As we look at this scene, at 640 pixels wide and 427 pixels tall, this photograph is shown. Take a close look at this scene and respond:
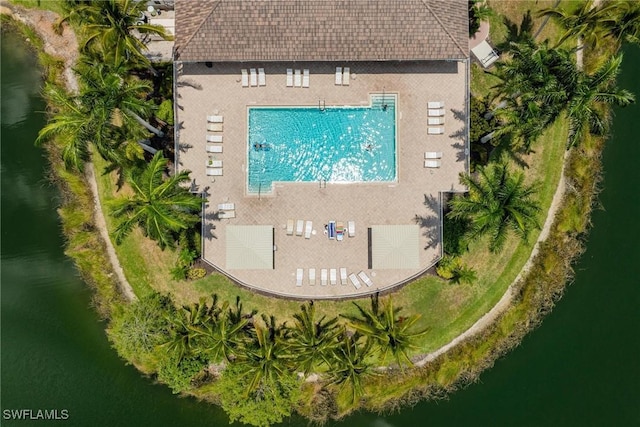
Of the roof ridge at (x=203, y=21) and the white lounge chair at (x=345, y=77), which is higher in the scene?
the roof ridge at (x=203, y=21)

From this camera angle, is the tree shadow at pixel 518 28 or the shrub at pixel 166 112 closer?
the shrub at pixel 166 112

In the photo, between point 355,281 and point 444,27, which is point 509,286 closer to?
point 355,281

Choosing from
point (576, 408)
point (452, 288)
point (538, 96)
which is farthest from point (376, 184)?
point (576, 408)

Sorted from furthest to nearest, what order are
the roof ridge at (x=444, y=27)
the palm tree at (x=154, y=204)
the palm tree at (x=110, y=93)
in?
the roof ridge at (x=444, y=27), the palm tree at (x=154, y=204), the palm tree at (x=110, y=93)

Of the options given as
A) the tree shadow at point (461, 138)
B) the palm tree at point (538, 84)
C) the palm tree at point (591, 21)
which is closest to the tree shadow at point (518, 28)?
the palm tree at point (591, 21)

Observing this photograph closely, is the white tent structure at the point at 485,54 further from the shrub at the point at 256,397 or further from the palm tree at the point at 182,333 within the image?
the palm tree at the point at 182,333

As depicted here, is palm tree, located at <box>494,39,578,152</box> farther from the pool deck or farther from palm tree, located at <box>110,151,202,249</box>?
palm tree, located at <box>110,151,202,249</box>
